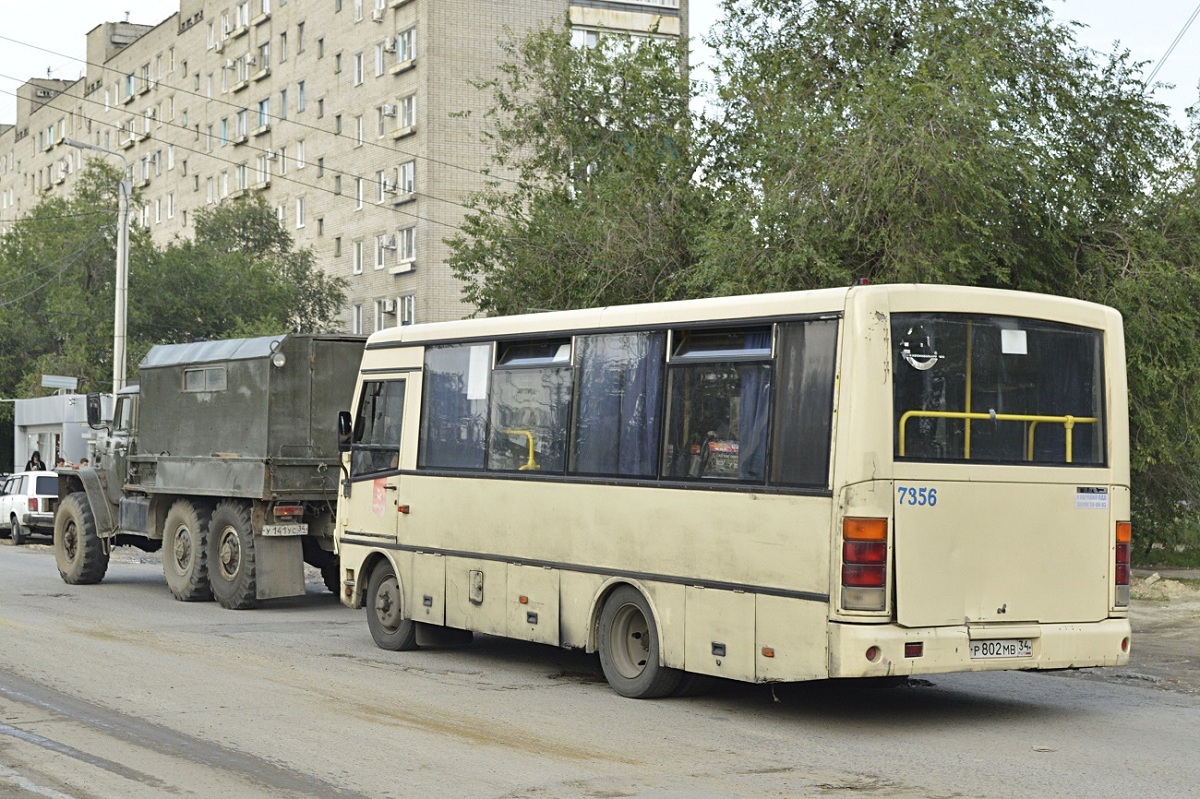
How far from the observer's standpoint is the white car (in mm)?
33531

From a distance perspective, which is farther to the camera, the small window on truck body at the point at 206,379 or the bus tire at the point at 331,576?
the bus tire at the point at 331,576

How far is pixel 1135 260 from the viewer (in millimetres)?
20469

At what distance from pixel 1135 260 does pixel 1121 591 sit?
1101 centimetres

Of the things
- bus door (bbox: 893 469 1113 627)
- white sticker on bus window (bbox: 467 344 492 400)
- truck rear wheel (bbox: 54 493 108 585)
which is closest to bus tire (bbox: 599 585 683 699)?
bus door (bbox: 893 469 1113 627)

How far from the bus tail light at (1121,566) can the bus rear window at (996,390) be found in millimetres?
505

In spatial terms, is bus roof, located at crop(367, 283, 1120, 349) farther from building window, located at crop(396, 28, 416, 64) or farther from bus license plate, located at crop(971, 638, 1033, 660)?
building window, located at crop(396, 28, 416, 64)

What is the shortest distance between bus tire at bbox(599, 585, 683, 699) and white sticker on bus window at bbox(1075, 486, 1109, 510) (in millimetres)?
2940

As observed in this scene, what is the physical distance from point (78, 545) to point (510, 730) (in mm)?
13641

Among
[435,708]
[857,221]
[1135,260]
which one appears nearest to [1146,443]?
[1135,260]

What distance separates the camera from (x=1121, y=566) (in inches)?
413

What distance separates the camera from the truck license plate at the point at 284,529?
58.5 feet

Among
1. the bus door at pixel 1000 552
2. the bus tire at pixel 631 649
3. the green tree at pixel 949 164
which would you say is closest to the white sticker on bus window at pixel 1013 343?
the bus door at pixel 1000 552

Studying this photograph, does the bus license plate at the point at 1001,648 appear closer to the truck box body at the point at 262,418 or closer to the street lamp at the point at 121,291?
the truck box body at the point at 262,418

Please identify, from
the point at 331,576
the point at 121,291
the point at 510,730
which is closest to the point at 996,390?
the point at 510,730
